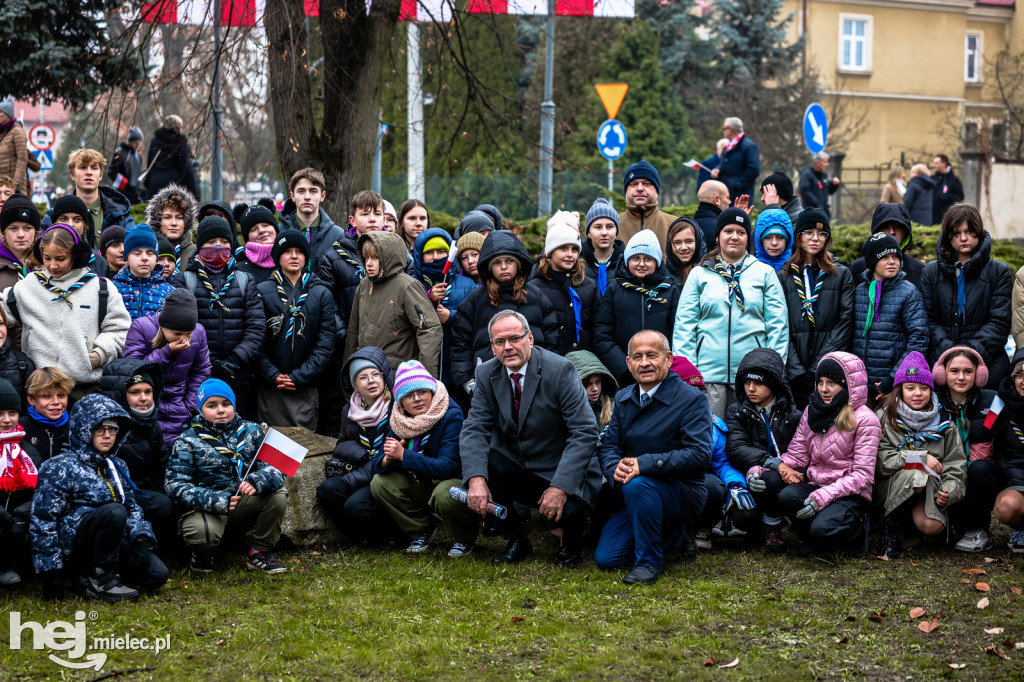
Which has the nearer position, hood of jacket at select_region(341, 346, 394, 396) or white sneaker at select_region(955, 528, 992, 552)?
white sneaker at select_region(955, 528, 992, 552)

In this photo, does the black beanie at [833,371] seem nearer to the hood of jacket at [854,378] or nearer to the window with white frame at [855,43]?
the hood of jacket at [854,378]

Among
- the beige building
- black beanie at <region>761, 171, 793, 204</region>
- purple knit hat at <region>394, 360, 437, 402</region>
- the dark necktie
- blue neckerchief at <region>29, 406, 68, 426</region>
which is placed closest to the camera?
blue neckerchief at <region>29, 406, 68, 426</region>

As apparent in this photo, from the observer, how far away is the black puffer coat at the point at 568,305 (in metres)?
8.05

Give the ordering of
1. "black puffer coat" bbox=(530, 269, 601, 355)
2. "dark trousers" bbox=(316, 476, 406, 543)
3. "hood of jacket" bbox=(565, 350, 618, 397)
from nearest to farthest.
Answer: "dark trousers" bbox=(316, 476, 406, 543) < "hood of jacket" bbox=(565, 350, 618, 397) < "black puffer coat" bbox=(530, 269, 601, 355)

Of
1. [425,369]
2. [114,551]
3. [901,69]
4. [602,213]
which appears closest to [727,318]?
[602,213]

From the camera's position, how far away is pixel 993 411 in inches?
280

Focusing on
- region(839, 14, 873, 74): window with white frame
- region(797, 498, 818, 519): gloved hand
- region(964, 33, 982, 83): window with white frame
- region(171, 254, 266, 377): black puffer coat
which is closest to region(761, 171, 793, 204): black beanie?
region(797, 498, 818, 519): gloved hand

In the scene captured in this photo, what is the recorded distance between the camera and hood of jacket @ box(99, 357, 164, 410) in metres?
6.72

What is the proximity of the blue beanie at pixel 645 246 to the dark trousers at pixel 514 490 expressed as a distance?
1910mm

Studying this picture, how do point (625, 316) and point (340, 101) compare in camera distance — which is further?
point (340, 101)

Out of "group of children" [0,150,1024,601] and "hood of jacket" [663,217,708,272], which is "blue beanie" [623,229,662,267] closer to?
"group of children" [0,150,1024,601]

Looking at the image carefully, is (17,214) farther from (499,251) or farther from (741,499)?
(741,499)

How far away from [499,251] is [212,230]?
2.22 m

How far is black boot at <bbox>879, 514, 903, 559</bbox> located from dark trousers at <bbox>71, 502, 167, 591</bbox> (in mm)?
4587
